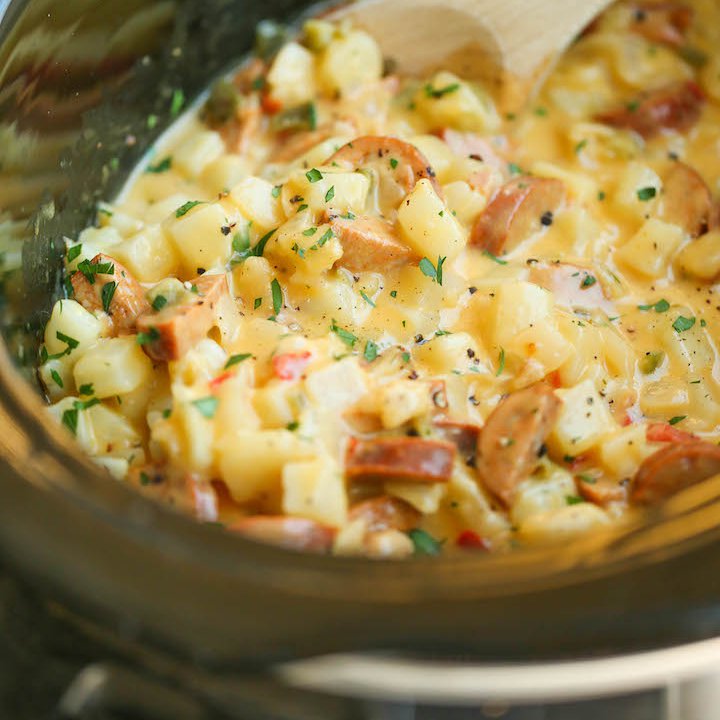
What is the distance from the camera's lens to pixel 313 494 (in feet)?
7.13

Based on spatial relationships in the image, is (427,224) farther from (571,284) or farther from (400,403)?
(400,403)

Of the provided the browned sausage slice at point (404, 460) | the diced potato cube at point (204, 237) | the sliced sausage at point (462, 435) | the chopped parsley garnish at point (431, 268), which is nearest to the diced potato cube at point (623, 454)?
the sliced sausage at point (462, 435)

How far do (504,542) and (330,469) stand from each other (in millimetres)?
431

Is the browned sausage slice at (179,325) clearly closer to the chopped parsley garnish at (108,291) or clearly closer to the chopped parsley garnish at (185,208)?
the chopped parsley garnish at (108,291)

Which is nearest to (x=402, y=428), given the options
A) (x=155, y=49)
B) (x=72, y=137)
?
(x=72, y=137)

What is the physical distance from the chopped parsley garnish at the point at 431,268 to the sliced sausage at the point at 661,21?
1652mm

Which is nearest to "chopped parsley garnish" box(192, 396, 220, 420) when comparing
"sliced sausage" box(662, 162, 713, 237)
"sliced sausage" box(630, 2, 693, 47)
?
"sliced sausage" box(662, 162, 713, 237)

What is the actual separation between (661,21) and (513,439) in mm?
2230

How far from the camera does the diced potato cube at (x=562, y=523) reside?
219 centimetres

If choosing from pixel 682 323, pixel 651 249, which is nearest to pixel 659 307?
pixel 682 323

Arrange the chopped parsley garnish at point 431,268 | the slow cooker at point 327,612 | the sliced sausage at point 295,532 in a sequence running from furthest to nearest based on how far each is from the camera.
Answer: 1. the chopped parsley garnish at point 431,268
2. the sliced sausage at point 295,532
3. the slow cooker at point 327,612

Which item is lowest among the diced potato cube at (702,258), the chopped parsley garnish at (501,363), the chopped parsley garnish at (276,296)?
the diced potato cube at (702,258)

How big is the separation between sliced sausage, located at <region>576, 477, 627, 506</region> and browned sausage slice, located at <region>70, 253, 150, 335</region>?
1.19 metres

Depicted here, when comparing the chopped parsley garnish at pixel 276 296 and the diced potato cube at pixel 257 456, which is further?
→ the chopped parsley garnish at pixel 276 296
